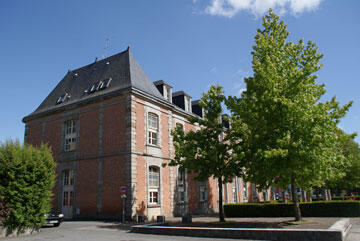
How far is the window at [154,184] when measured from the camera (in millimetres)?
19125

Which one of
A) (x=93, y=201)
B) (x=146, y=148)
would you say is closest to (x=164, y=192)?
(x=146, y=148)

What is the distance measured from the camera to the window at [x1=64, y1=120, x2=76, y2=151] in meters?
21.3

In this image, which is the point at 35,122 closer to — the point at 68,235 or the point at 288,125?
the point at 68,235

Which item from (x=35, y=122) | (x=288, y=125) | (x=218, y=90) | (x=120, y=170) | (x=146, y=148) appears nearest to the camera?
(x=288, y=125)

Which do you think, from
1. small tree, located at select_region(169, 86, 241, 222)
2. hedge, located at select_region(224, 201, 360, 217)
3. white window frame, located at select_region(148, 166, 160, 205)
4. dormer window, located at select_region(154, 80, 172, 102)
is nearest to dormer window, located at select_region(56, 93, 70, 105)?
dormer window, located at select_region(154, 80, 172, 102)

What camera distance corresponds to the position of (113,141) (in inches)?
741

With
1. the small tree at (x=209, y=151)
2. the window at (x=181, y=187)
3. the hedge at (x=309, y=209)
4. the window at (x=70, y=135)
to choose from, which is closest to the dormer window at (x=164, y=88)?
the window at (x=181, y=187)

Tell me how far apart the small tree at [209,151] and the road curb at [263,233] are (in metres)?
4.20

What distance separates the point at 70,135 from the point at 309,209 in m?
17.8

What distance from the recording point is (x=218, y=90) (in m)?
16.4

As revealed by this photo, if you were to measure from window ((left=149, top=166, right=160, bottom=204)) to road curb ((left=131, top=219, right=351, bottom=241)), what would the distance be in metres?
6.15

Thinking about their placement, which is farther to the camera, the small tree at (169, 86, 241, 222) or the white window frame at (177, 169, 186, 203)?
the white window frame at (177, 169, 186, 203)

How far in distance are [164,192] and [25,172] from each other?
9.84 m

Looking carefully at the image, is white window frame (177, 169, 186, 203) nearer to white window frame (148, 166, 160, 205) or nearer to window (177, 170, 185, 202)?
window (177, 170, 185, 202)
